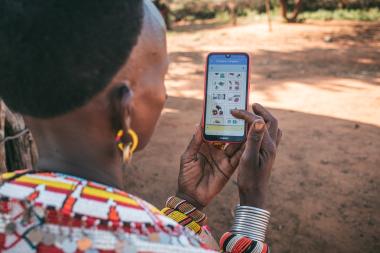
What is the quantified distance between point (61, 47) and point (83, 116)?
0.63ft

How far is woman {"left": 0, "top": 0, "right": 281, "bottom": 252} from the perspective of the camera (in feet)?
2.89

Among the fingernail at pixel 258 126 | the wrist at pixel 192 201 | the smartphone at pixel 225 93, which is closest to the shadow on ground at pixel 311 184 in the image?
the smartphone at pixel 225 93

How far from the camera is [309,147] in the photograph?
4.70 m

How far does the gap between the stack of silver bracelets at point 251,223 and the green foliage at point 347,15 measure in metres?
15.3

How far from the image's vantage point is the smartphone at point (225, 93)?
6.74 feet

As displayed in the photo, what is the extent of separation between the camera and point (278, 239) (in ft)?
10.6

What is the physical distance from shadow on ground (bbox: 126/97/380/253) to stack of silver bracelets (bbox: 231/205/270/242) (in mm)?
1812

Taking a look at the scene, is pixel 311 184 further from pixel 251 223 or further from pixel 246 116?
pixel 251 223

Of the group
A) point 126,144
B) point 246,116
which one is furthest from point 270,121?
point 126,144

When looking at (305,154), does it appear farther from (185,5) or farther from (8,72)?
(185,5)

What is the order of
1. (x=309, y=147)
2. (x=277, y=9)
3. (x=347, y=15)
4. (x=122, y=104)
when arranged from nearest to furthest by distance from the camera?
(x=122, y=104) < (x=309, y=147) < (x=347, y=15) < (x=277, y=9)

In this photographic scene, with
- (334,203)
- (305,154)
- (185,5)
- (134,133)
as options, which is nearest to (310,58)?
(305,154)

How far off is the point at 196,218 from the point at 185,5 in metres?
19.9

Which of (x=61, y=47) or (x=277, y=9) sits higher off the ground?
(x=61, y=47)
